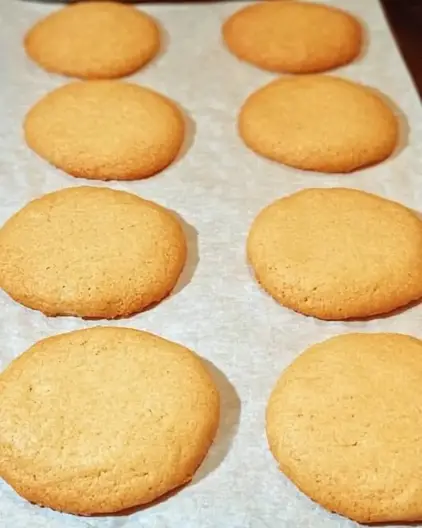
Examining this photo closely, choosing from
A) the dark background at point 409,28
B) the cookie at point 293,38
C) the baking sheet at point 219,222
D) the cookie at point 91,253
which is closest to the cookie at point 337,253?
the baking sheet at point 219,222

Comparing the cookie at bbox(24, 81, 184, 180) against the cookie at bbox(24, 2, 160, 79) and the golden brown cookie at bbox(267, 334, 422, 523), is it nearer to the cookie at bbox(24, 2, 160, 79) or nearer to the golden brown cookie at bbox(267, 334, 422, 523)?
the cookie at bbox(24, 2, 160, 79)

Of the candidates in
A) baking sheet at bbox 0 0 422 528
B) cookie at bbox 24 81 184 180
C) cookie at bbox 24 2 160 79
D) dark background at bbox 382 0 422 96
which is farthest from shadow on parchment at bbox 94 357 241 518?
dark background at bbox 382 0 422 96

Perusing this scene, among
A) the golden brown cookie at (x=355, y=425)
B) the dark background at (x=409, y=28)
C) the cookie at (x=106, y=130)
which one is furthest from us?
the dark background at (x=409, y=28)

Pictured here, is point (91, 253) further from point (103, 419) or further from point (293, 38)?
point (293, 38)

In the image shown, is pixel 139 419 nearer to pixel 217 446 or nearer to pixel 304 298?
A: pixel 217 446

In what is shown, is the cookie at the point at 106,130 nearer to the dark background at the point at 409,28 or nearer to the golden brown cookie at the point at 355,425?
the golden brown cookie at the point at 355,425

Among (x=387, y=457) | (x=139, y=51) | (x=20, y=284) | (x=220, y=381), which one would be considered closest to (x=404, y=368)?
(x=387, y=457)
